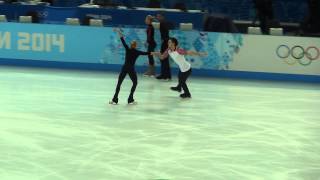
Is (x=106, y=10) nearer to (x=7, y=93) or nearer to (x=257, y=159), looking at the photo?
(x=7, y=93)

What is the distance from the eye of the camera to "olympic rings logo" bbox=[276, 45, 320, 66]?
14.1m

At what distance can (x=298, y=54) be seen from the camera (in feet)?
46.5

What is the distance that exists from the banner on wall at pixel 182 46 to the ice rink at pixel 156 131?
0.94 meters

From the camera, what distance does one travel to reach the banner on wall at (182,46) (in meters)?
14.2

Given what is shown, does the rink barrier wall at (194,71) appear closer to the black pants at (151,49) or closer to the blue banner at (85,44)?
the blue banner at (85,44)

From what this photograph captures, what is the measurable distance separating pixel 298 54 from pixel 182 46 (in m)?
2.85

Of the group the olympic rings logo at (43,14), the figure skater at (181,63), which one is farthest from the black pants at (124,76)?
the olympic rings logo at (43,14)

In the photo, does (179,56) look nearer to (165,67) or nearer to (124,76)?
(124,76)

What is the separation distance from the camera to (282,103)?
11430mm

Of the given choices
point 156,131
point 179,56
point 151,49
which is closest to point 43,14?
point 151,49

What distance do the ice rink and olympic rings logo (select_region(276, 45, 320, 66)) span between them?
0.85 m

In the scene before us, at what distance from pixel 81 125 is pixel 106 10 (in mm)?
8277

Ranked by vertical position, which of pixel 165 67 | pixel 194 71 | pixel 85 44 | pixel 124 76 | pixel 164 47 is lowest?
pixel 194 71

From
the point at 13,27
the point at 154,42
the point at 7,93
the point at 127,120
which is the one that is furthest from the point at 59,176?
the point at 13,27
